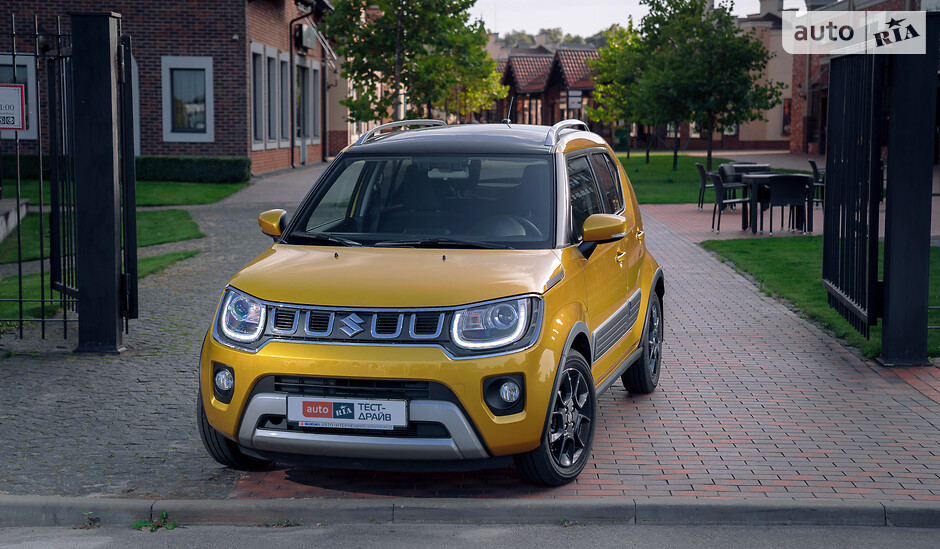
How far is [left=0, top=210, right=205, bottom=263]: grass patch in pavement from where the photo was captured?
16406 mm

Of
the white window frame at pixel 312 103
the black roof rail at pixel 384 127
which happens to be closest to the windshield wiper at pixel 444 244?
the black roof rail at pixel 384 127

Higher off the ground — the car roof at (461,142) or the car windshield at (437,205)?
the car roof at (461,142)

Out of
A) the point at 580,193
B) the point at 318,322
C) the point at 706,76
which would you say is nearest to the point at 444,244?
the point at 318,322

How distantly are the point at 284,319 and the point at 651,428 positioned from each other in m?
2.65

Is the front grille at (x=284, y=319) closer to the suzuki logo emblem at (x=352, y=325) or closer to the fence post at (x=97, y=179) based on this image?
the suzuki logo emblem at (x=352, y=325)

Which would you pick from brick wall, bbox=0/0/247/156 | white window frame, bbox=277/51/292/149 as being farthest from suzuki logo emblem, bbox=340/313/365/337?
white window frame, bbox=277/51/292/149

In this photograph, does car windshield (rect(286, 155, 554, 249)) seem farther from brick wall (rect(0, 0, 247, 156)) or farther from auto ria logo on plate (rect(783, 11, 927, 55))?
brick wall (rect(0, 0, 247, 156))

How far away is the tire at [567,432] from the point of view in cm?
539

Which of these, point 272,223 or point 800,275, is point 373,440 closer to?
point 272,223

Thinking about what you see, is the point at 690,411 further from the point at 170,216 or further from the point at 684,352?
the point at 170,216

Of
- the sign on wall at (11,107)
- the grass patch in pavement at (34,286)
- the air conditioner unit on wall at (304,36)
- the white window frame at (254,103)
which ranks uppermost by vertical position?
the air conditioner unit on wall at (304,36)

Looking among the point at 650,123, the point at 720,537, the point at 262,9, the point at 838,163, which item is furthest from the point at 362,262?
the point at 650,123

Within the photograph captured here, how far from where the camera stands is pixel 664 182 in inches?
1422

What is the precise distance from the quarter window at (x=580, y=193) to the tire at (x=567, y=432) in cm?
84
